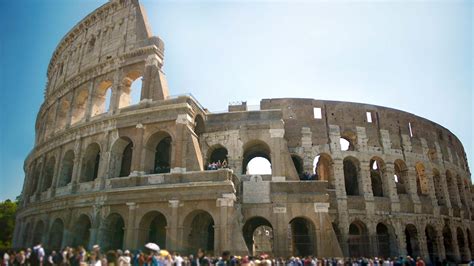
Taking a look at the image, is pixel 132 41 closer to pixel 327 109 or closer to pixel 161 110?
pixel 161 110

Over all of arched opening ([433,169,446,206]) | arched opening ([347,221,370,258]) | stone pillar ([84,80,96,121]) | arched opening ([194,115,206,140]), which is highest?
stone pillar ([84,80,96,121])

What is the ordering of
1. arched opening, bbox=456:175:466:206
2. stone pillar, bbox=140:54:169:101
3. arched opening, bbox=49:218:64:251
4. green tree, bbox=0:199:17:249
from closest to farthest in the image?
stone pillar, bbox=140:54:169:101, arched opening, bbox=49:218:64:251, arched opening, bbox=456:175:466:206, green tree, bbox=0:199:17:249

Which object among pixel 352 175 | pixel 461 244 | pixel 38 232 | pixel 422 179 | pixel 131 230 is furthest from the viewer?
pixel 461 244

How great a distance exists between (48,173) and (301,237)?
1800 centimetres

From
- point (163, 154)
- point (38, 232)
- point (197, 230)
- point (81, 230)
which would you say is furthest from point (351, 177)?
point (38, 232)

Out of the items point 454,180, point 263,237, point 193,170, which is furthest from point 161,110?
point 454,180

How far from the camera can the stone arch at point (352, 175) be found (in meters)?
22.2

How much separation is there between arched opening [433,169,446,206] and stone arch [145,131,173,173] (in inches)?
767

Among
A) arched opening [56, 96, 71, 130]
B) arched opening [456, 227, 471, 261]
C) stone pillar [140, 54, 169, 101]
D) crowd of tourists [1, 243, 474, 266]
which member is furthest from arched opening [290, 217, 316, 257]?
arched opening [56, 96, 71, 130]

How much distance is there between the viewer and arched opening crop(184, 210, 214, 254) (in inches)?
648

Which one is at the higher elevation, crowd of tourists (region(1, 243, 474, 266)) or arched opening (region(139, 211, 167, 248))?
arched opening (region(139, 211, 167, 248))

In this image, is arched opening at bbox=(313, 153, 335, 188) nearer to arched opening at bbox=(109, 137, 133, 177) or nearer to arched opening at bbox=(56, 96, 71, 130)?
arched opening at bbox=(109, 137, 133, 177)

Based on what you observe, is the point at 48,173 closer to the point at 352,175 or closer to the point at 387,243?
the point at 352,175

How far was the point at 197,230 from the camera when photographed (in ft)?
58.7
